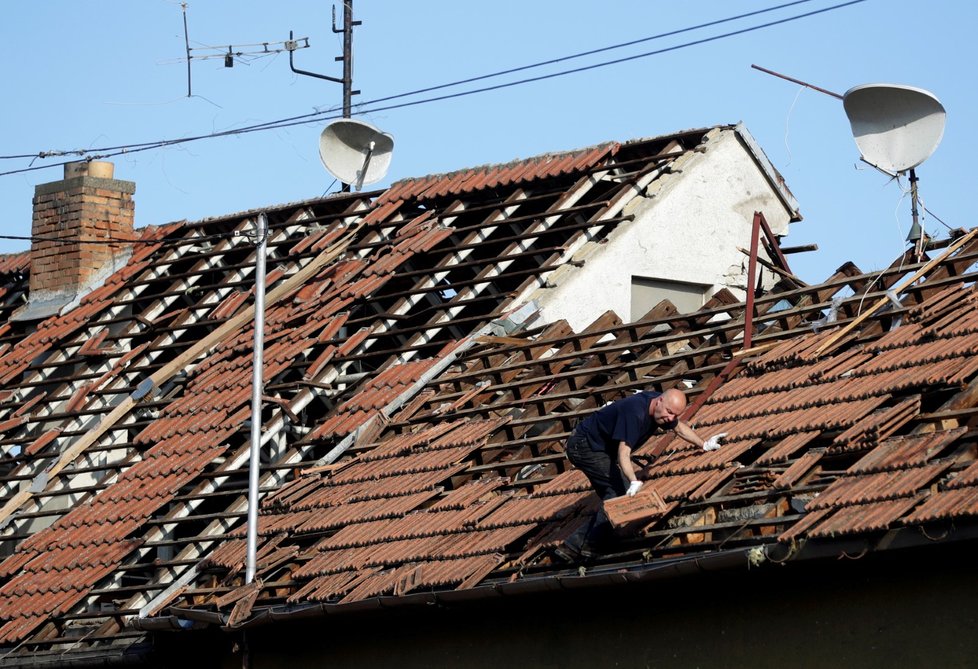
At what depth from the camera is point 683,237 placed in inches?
661

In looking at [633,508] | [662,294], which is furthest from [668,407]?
[662,294]

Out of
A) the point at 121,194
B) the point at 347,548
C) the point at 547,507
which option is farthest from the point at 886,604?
the point at 121,194

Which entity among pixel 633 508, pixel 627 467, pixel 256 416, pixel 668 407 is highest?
pixel 256 416

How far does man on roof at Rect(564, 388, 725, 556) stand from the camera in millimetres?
10656

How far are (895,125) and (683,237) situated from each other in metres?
3.56

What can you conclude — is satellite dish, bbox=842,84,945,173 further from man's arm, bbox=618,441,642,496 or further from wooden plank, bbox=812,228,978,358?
man's arm, bbox=618,441,642,496

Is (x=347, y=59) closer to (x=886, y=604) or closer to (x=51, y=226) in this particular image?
(x=51, y=226)

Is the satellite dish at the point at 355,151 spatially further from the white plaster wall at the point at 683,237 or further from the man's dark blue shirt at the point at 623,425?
the man's dark blue shirt at the point at 623,425

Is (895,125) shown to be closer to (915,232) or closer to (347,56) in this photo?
(915,232)

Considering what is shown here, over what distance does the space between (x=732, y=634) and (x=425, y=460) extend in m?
4.15

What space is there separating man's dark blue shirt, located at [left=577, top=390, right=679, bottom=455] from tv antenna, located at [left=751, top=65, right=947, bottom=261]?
3.80 m

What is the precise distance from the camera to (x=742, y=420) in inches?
458

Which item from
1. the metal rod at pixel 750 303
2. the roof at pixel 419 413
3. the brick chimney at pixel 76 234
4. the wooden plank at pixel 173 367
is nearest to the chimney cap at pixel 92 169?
the brick chimney at pixel 76 234

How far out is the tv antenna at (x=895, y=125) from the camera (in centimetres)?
1341
